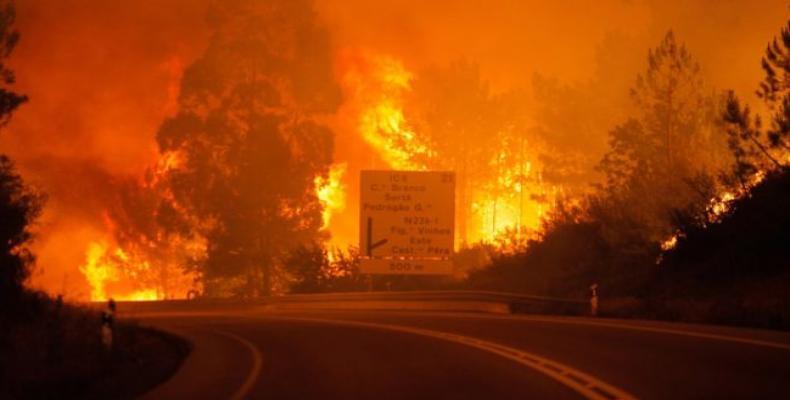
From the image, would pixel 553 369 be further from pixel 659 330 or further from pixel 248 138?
pixel 248 138

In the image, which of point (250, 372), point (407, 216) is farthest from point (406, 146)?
point (250, 372)

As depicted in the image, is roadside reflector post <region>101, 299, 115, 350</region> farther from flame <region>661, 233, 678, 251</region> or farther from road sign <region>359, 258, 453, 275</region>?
road sign <region>359, 258, 453, 275</region>

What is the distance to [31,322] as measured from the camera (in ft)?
73.4

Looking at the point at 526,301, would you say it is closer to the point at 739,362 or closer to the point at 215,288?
the point at 739,362

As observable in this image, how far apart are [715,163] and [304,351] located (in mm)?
21010

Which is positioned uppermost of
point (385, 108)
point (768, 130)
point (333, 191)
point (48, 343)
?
point (385, 108)

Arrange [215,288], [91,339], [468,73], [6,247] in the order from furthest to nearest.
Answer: [468,73], [215,288], [6,247], [91,339]

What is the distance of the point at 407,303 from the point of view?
3466 centimetres

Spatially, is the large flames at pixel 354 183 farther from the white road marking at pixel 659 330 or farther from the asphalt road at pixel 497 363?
the asphalt road at pixel 497 363

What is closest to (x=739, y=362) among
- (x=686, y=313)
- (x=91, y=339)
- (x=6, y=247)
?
(x=686, y=313)

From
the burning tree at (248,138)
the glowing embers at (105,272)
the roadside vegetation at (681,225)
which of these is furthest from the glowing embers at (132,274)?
the roadside vegetation at (681,225)

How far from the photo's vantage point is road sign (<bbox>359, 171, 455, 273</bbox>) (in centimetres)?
3688

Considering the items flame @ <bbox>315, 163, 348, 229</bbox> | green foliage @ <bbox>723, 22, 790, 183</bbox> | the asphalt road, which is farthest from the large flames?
the asphalt road

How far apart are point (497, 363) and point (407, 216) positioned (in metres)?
23.1
